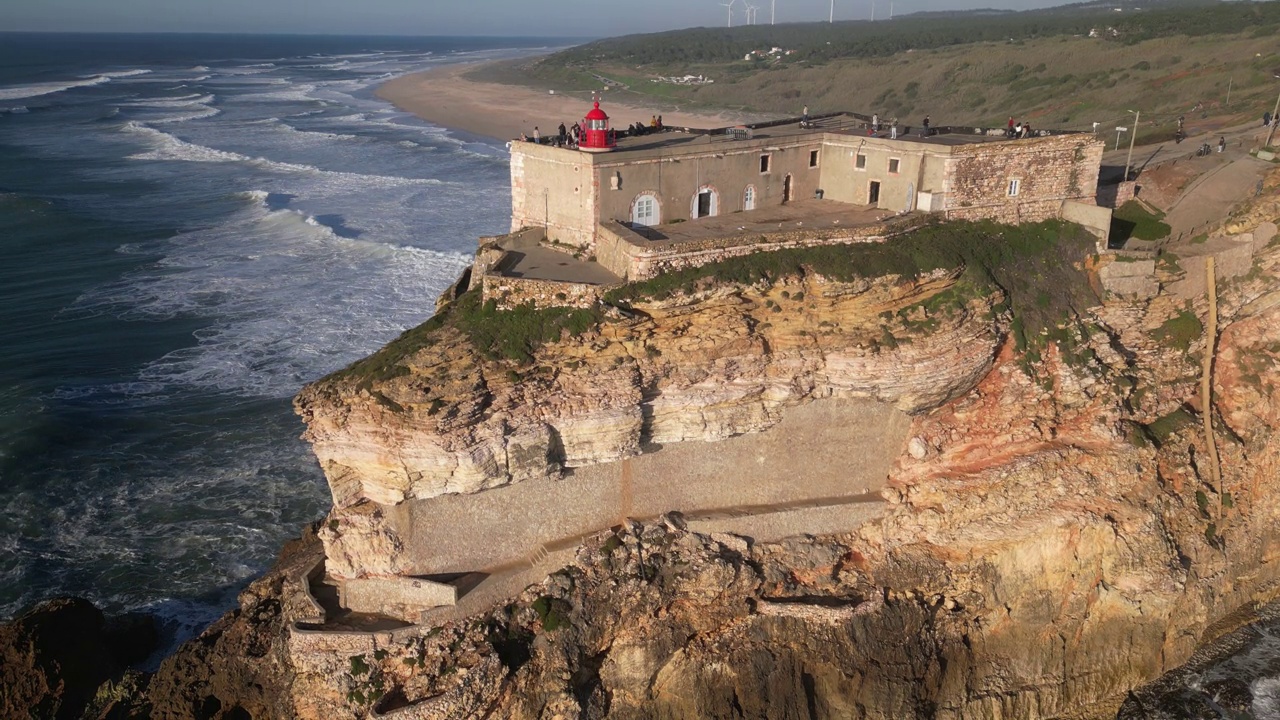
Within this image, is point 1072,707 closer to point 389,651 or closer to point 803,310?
point 803,310

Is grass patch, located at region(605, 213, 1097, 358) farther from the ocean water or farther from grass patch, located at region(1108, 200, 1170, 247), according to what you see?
the ocean water

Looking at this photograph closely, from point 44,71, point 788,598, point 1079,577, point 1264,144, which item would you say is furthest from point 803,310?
point 44,71

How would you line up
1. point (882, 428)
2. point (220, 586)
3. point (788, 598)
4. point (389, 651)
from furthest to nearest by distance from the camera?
point (220, 586) < point (882, 428) < point (788, 598) < point (389, 651)

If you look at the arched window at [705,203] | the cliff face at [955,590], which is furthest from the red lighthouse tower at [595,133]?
the cliff face at [955,590]

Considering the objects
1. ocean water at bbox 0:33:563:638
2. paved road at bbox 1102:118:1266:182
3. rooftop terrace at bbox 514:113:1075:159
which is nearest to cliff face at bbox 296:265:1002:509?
rooftop terrace at bbox 514:113:1075:159

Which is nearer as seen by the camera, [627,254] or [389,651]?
[389,651]

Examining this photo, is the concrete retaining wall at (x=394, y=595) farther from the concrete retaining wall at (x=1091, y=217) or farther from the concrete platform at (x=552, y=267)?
the concrete retaining wall at (x=1091, y=217)
